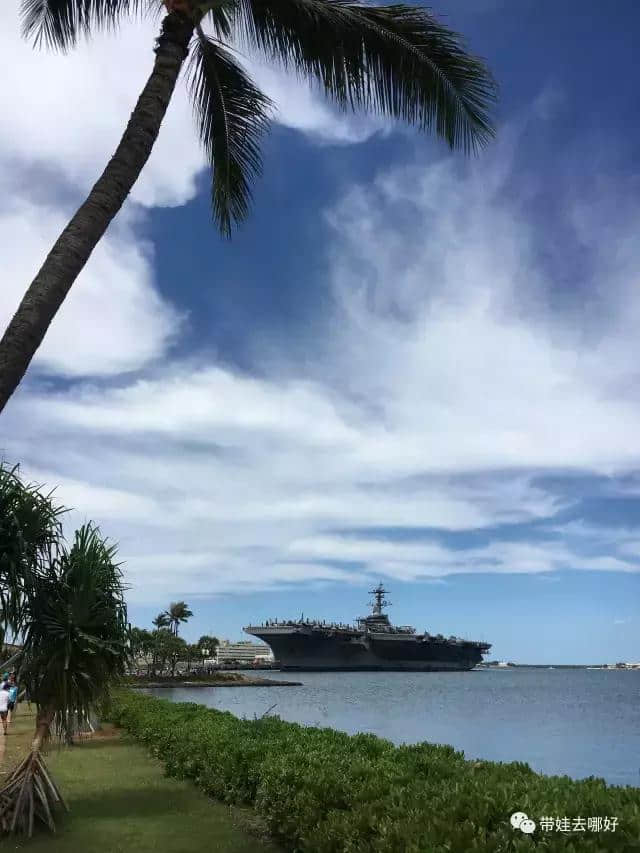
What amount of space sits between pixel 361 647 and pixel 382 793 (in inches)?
3935

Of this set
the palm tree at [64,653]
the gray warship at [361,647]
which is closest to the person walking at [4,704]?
the palm tree at [64,653]

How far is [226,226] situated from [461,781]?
6.01 m

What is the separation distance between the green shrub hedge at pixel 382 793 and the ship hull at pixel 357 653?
3390 inches

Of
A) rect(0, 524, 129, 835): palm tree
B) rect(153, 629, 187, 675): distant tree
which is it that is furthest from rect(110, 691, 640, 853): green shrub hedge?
rect(153, 629, 187, 675): distant tree

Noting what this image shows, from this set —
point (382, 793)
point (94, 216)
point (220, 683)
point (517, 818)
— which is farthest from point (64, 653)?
point (220, 683)

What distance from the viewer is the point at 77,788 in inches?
386

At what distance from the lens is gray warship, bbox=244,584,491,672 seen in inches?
3711

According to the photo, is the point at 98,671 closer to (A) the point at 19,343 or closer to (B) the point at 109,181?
(A) the point at 19,343

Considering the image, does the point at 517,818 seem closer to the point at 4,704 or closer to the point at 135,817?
the point at 135,817

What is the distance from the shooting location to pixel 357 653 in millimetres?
102438

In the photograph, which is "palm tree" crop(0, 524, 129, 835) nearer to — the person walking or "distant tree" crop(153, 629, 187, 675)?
the person walking

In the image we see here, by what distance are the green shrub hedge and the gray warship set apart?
Result: 8589 centimetres

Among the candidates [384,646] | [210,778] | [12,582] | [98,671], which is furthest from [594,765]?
[384,646]

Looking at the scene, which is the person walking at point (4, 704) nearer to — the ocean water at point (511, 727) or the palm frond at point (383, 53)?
the ocean water at point (511, 727)
